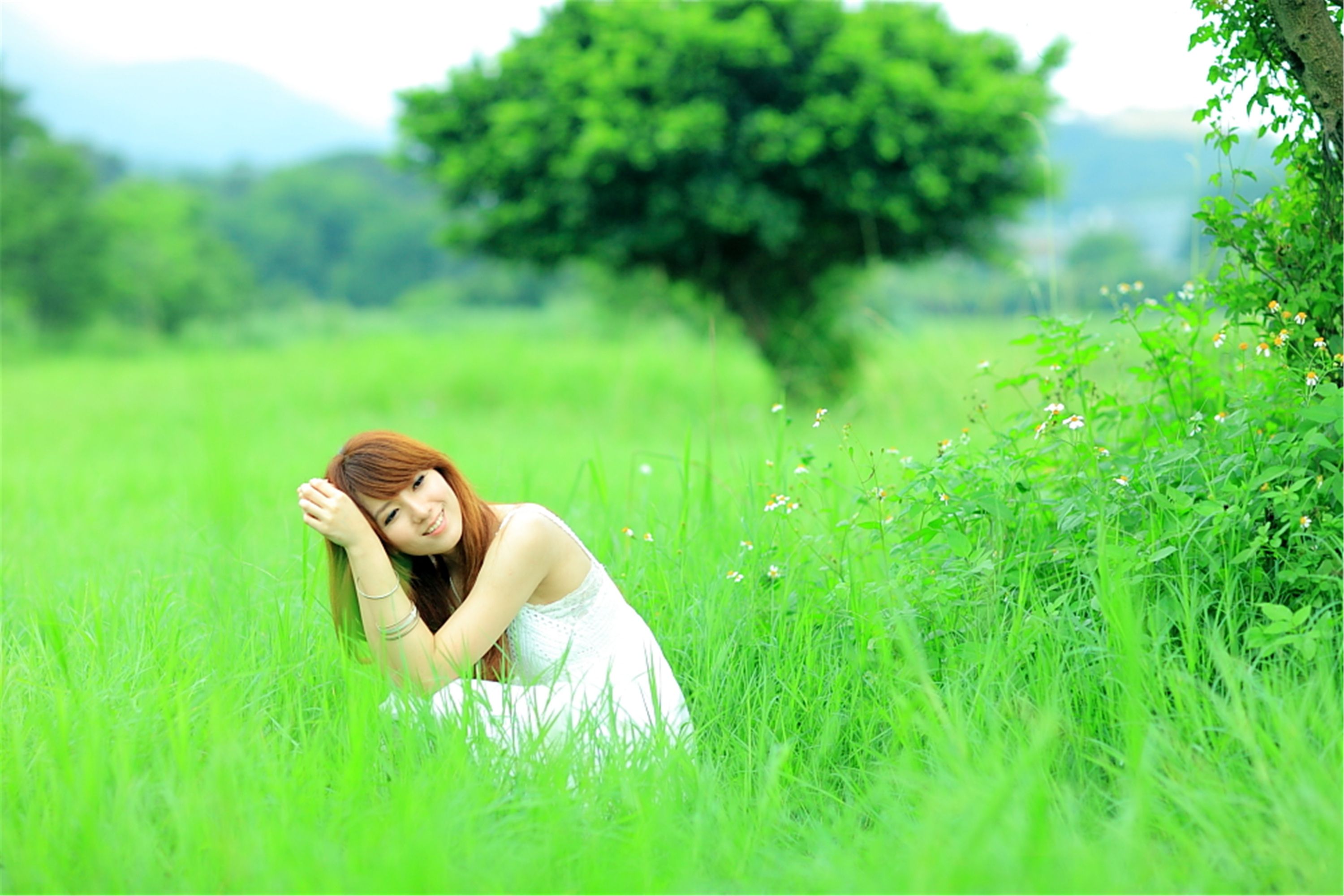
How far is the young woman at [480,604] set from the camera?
263cm

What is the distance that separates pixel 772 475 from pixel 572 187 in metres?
5.58

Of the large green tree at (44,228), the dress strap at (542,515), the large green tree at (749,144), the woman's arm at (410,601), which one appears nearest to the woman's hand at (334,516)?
the woman's arm at (410,601)

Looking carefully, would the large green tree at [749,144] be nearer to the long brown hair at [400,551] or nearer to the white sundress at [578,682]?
the long brown hair at [400,551]

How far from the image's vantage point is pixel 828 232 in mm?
9680

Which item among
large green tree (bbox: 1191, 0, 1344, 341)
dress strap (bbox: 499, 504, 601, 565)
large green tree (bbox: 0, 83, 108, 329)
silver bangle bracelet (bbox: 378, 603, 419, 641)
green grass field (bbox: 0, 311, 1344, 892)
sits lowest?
green grass field (bbox: 0, 311, 1344, 892)

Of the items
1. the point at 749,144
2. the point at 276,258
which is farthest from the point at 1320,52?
Answer: the point at 276,258

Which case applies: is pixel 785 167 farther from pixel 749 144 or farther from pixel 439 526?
pixel 439 526

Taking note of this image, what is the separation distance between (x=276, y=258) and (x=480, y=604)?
58.1m

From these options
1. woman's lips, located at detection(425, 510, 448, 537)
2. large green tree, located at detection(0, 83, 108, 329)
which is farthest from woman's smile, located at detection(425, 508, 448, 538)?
large green tree, located at detection(0, 83, 108, 329)

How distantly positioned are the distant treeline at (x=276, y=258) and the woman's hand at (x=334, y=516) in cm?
267

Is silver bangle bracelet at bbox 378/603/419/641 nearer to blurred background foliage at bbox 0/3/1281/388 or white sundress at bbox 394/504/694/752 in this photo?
white sundress at bbox 394/504/694/752

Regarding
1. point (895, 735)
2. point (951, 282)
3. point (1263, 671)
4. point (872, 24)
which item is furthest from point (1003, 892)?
point (872, 24)

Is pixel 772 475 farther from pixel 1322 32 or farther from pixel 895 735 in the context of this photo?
pixel 1322 32

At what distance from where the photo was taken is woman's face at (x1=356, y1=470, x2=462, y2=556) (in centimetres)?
275
